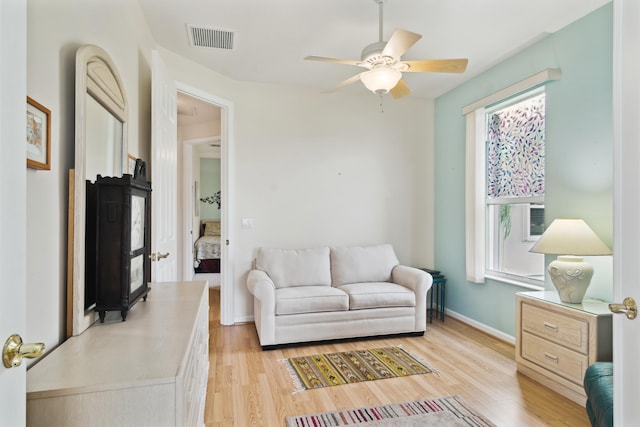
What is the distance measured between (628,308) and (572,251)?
158cm

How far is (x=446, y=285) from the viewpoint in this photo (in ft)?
13.9

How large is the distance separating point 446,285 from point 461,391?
197 cm

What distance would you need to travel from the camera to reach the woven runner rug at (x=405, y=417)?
1.99 metres

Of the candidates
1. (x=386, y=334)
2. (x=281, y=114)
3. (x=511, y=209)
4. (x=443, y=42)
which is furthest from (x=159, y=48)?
(x=511, y=209)

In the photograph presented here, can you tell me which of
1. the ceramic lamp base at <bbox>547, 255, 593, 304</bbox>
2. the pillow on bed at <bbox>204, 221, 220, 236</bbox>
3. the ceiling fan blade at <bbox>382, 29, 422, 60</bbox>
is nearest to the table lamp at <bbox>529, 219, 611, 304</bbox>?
the ceramic lamp base at <bbox>547, 255, 593, 304</bbox>

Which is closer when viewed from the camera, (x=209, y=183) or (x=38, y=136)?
(x=38, y=136)

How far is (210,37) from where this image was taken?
9.33 feet

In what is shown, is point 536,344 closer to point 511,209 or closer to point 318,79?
point 511,209

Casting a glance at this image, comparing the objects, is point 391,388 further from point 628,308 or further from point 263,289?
point 628,308

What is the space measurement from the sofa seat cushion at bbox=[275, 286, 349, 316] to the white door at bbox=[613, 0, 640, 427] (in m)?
2.34

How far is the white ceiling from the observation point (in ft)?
7.93

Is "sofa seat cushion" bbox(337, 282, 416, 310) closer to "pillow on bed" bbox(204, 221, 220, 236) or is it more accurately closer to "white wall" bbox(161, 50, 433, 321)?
"white wall" bbox(161, 50, 433, 321)

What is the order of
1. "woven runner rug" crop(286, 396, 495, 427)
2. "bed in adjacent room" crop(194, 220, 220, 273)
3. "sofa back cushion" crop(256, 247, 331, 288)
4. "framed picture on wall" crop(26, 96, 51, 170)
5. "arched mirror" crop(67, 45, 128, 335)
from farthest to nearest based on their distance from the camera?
"bed in adjacent room" crop(194, 220, 220, 273), "sofa back cushion" crop(256, 247, 331, 288), "woven runner rug" crop(286, 396, 495, 427), "arched mirror" crop(67, 45, 128, 335), "framed picture on wall" crop(26, 96, 51, 170)

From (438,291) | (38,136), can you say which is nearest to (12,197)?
(38,136)
